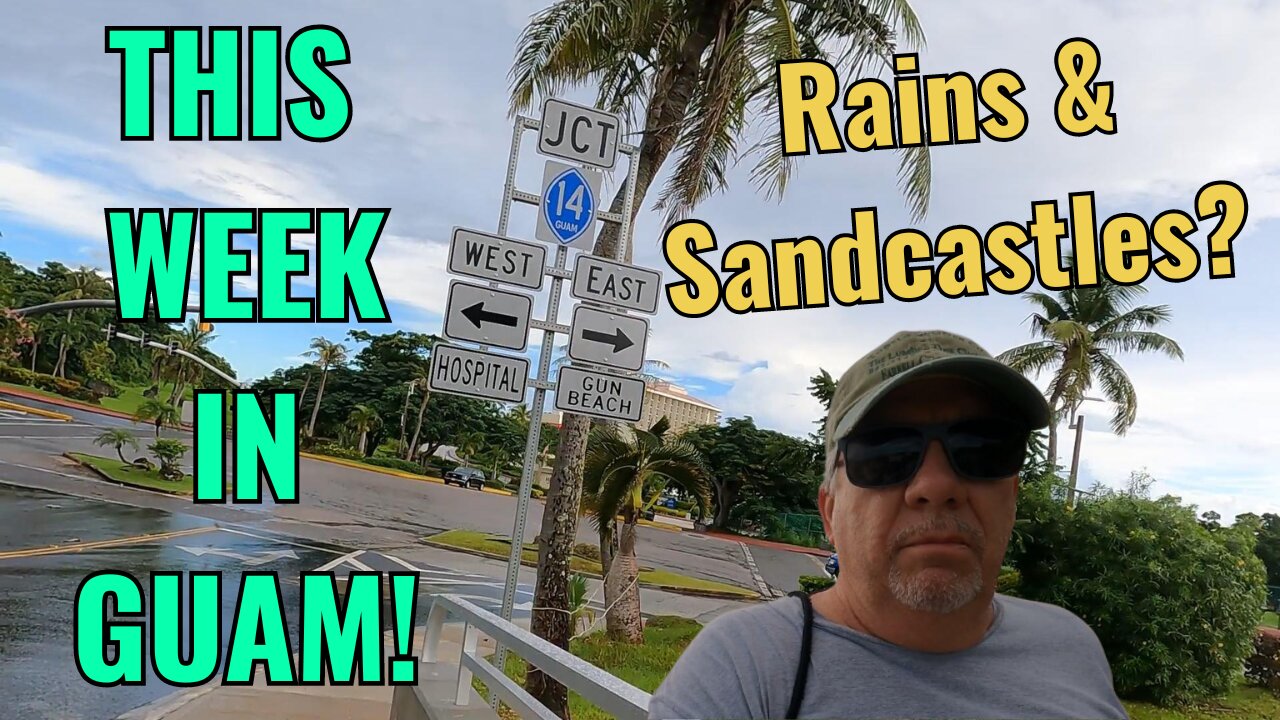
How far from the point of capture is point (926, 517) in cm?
101

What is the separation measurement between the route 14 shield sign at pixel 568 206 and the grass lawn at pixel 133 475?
930 inches

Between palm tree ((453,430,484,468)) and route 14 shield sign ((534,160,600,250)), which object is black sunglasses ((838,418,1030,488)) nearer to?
route 14 shield sign ((534,160,600,250))

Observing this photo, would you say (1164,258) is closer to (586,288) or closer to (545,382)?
(586,288)

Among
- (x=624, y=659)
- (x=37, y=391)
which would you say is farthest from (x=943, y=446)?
(x=37, y=391)

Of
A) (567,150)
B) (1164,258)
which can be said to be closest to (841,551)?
(1164,258)

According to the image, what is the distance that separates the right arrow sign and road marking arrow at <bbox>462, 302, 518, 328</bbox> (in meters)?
0.42

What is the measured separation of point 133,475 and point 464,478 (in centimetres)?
1774

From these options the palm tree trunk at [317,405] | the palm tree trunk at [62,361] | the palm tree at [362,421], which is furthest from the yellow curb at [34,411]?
the palm tree at [362,421]

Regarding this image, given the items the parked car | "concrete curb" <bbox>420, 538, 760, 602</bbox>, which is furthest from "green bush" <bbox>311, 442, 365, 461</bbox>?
"concrete curb" <bbox>420, 538, 760, 602</bbox>

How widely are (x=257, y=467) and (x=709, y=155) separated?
571cm

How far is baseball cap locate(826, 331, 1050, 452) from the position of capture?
1.04 m

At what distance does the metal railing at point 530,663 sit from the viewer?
1762 mm

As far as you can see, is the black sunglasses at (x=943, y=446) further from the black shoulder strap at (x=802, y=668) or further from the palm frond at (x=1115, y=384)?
the palm frond at (x=1115, y=384)

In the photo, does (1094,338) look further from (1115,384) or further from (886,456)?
(886,456)
